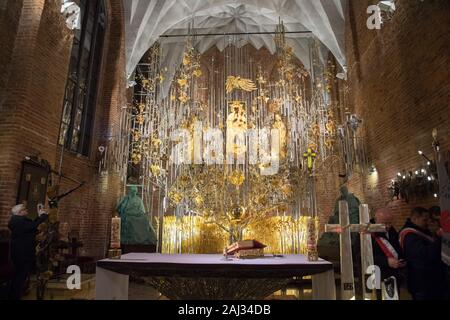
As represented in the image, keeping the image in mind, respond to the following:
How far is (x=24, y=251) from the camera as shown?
457 cm

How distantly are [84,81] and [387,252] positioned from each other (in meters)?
9.50

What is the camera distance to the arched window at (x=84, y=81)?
29.2 feet

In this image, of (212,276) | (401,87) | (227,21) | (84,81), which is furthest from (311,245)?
(227,21)

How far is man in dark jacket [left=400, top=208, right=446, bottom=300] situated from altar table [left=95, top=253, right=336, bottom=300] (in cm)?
107

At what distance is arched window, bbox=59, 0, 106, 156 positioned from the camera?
890 centimetres

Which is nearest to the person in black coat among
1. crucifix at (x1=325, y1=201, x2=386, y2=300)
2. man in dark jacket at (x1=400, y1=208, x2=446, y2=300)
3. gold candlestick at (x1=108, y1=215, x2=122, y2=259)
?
man in dark jacket at (x1=400, y1=208, x2=446, y2=300)

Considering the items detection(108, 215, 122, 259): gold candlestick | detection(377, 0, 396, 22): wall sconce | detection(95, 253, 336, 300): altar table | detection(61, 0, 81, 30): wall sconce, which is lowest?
detection(95, 253, 336, 300): altar table

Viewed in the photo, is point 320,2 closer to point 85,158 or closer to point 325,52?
point 325,52

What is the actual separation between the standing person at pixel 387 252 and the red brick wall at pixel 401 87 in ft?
8.17

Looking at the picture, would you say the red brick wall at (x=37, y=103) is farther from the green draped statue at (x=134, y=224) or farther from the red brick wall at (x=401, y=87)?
the red brick wall at (x=401, y=87)

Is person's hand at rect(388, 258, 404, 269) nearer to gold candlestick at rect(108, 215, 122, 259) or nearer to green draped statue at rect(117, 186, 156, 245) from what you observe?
gold candlestick at rect(108, 215, 122, 259)

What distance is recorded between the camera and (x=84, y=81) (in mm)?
9781

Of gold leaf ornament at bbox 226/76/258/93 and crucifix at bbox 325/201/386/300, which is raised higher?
gold leaf ornament at bbox 226/76/258/93
